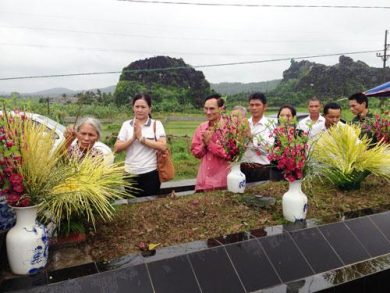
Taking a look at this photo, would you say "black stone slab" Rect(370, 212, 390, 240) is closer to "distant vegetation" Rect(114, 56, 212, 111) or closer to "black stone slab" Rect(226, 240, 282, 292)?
"black stone slab" Rect(226, 240, 282, 292)

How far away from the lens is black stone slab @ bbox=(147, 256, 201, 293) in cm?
194

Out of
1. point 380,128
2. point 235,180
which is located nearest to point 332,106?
point 380,128

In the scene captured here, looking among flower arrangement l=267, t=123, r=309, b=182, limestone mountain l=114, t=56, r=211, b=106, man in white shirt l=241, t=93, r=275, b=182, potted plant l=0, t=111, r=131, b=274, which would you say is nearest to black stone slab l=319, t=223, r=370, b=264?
flower arrangement l=267, t=123, r=309, b=182

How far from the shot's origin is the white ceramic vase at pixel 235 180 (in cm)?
325

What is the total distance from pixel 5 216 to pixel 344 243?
2.30 meters

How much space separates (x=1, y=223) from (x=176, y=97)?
3228 cm

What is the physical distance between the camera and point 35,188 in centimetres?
191

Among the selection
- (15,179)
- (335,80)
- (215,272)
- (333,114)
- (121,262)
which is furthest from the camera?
(335,80)

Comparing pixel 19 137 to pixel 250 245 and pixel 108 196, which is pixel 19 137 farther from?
pixel 250 245

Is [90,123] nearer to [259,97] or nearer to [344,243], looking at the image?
[259,97]

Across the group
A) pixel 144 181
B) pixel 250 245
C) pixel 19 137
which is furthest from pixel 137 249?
pixel 144 181

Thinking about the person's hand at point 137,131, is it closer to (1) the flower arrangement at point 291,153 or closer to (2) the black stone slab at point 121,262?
(1) the flower arrangement at point 291,153

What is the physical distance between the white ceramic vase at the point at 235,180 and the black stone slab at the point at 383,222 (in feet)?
3.68

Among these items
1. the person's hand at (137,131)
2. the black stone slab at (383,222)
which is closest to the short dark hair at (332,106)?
the black stone slab at (383,222)
